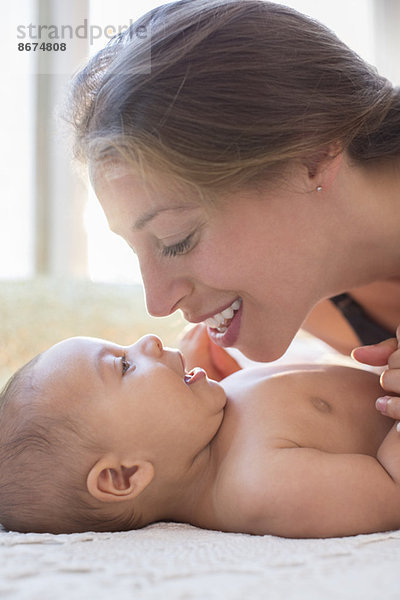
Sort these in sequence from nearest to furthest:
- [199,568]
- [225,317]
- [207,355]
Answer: [199,568], [225,317], [207,355]

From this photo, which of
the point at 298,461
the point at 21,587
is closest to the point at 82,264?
the point at 298,461

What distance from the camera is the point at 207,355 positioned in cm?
188

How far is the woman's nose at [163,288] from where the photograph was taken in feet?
4.28

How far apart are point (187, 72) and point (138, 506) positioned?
31.1 inches

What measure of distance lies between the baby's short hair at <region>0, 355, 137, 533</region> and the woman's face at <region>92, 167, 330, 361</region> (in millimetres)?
316

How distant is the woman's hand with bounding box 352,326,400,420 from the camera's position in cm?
121

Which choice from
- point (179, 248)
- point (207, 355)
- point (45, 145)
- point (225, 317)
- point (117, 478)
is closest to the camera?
point (117, 478)

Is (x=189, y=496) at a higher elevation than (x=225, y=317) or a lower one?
lower

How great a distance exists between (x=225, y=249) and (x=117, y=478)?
47cm

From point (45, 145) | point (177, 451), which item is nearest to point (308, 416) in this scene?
point (177, 451)

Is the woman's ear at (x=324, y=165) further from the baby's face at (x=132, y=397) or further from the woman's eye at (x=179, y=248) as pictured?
the baby's face at (x=132, y=397)

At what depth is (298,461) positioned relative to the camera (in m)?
1.11

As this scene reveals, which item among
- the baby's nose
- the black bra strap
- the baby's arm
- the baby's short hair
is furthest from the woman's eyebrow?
Answer: the black bra strap

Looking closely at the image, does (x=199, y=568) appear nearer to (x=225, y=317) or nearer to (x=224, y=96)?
(x=225, y=317)
